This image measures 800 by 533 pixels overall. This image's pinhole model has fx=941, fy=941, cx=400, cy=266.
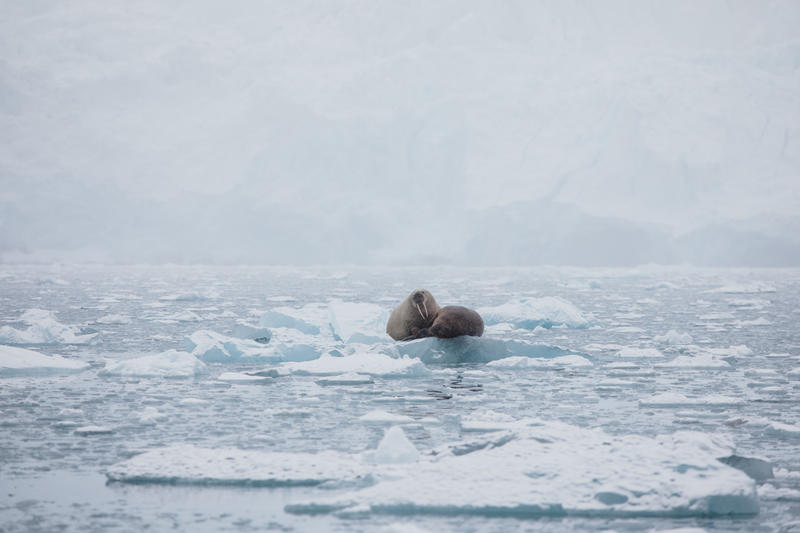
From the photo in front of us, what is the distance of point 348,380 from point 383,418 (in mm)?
1496

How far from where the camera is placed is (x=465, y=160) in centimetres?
3009

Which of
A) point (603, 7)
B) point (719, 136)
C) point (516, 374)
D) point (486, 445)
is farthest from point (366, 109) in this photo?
point (486, 445)

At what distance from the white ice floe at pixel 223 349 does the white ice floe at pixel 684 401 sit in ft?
10.9

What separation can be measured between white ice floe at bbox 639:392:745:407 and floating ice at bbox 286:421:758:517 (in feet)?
4.81

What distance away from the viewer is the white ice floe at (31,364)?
658cm

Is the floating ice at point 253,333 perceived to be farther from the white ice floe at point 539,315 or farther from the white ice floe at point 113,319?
the white ice floe at point 539,315

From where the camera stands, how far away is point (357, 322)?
9.05 metres

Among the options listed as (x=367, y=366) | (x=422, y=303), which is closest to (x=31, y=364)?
(x=367, y=366)

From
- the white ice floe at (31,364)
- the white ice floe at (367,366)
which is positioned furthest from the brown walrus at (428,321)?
the white ice floe at (31,364)

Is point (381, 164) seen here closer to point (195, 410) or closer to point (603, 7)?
point (603, 7)

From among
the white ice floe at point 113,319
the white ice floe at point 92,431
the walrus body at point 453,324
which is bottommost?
the white ice floe at point 92,431

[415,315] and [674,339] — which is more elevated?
[415,315]

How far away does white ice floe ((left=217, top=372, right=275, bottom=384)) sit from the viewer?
255 inches

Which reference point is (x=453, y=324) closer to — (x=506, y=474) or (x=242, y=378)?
(x=242, y=378)
